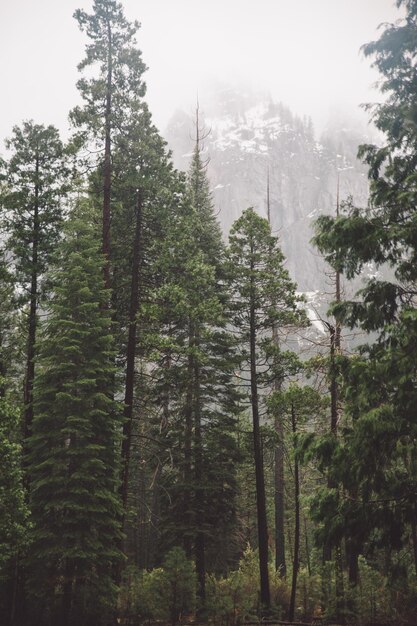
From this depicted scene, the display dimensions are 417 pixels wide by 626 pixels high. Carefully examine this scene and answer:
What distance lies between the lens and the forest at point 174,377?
312 inches

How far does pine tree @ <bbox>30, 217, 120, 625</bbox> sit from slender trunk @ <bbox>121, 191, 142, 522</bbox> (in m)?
0.61

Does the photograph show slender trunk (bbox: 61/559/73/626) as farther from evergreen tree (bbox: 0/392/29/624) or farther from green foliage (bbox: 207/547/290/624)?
green foliage (bbox: 207/547/290/624)

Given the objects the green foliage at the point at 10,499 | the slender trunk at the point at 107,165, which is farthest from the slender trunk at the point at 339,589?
the slender trunk at the point at 107,165

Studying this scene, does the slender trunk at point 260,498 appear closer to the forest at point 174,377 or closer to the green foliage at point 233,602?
the forest at point 174,377

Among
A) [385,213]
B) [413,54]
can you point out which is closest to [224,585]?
[385,213]

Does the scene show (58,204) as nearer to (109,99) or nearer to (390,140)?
(109,99)

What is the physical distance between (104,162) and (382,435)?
42.1 feet

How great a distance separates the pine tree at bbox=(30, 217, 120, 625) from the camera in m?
12.0

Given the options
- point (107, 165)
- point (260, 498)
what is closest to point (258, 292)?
point (107, 165)

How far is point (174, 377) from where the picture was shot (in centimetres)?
1886

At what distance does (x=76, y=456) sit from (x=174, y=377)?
6.48 metres

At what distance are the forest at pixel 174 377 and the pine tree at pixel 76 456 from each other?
63 millimetres

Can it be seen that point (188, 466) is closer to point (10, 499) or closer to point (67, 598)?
point (67, 598)

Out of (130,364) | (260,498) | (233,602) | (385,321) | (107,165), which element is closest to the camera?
(385,321)
